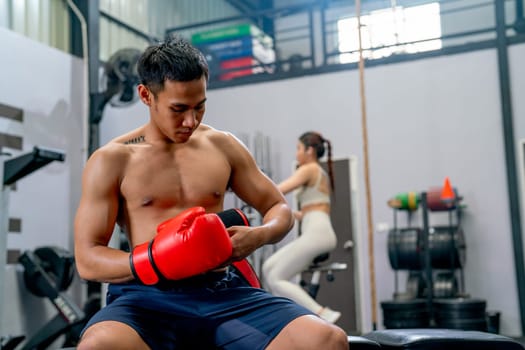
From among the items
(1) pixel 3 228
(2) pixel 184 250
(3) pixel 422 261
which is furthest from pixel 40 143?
(2) pixel 184 250

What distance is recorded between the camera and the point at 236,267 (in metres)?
1.94

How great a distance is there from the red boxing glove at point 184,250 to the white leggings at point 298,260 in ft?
9.80

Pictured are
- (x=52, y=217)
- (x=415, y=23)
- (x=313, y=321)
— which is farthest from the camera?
(x=415, y=23)

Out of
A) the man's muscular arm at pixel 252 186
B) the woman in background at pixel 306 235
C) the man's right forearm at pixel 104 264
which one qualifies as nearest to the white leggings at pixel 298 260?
the woman in background at pixel 306 235

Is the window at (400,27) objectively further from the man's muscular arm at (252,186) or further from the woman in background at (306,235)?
the man's muscular arm at (252,186)

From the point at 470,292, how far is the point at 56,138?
412cm

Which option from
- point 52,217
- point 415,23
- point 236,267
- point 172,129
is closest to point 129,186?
point 172,129

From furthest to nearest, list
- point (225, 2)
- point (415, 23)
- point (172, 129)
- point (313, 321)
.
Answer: point (225, 2), point (415, 23), point (172, 129), point (313, 321)

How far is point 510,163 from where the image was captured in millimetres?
5879

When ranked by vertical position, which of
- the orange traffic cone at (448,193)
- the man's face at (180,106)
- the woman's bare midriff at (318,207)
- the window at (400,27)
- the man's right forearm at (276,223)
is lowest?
the man's right forearm at (276,223)

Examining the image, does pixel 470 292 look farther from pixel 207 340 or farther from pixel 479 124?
pixel 207 340

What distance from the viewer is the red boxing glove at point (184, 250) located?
154 cm

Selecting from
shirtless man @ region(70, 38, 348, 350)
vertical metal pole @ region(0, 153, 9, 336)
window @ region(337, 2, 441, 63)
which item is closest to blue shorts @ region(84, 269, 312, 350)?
shirtless man @ region(70, 38, 348, 350)

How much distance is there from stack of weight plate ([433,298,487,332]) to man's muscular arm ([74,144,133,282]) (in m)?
4.01
